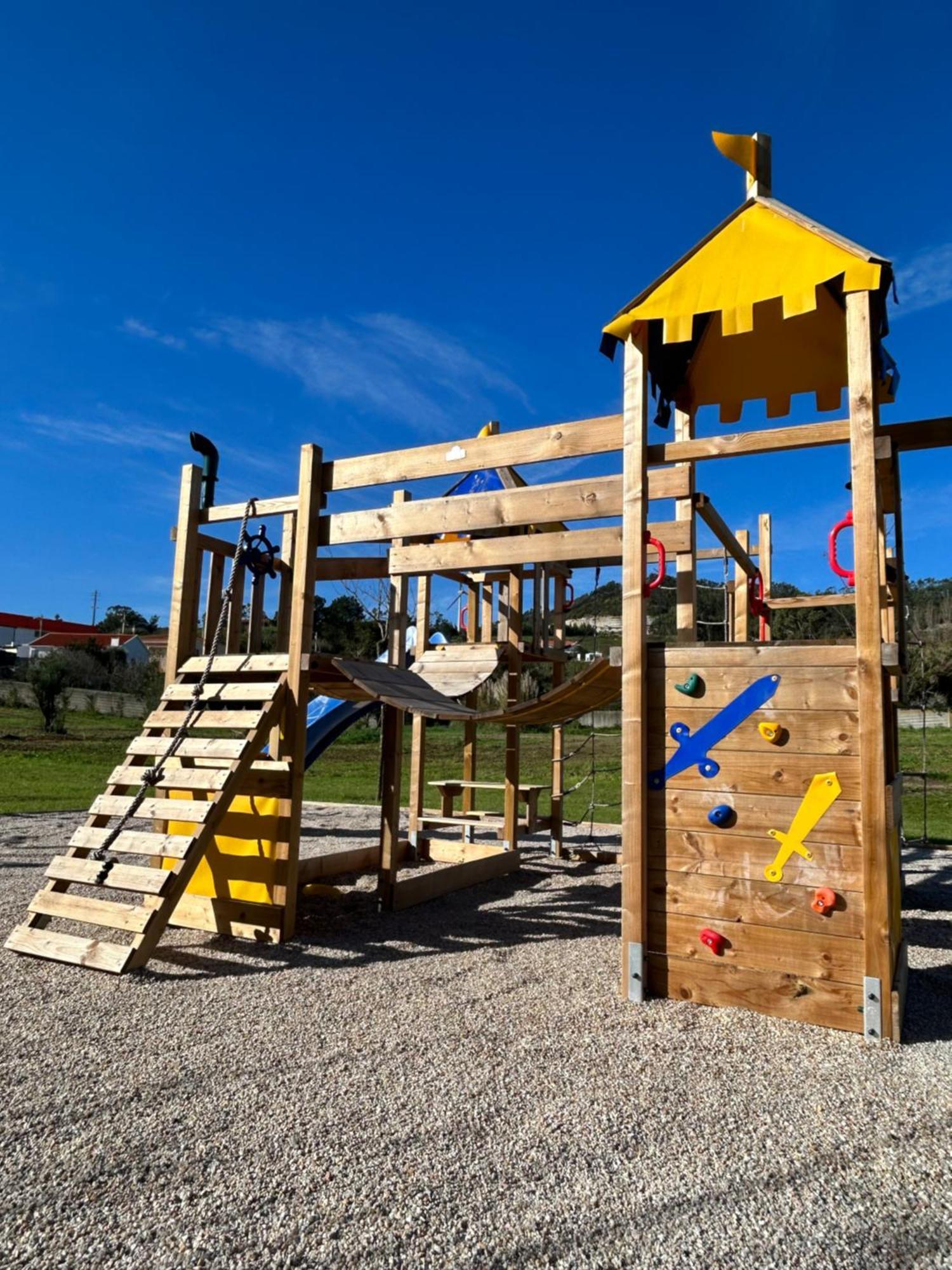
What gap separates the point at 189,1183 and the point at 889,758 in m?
4.10

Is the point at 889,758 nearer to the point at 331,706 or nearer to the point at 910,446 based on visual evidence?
the point at 910,446

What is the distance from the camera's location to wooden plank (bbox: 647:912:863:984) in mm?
4160

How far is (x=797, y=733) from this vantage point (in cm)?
439

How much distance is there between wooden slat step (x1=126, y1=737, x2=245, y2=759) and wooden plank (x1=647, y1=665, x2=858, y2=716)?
2.90 metres

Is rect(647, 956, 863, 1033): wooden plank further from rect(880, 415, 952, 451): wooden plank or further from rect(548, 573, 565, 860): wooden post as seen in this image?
rect(548, 573, 565, 860): wooden post

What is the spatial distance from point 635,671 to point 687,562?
1.69m

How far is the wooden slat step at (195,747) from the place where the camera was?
5711mm

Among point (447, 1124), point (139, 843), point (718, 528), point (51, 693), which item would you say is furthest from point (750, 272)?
point (51, 693)

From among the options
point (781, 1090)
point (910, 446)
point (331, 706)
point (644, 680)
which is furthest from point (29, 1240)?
point (331, 706)

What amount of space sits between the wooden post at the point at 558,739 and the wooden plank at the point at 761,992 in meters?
4.91

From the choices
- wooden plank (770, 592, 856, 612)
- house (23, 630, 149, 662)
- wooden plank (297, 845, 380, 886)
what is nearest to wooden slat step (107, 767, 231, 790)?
wooden plank (297, 845, 380, 886)

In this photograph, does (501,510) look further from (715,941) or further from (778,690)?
(715,941)

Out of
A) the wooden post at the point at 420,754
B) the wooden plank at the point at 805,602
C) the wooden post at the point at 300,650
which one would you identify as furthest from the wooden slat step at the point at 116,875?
the wooden plank at the point at 805,602

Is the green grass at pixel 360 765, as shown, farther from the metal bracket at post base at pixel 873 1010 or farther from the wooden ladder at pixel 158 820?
the metal bracket at post base at pixel 873 1010
